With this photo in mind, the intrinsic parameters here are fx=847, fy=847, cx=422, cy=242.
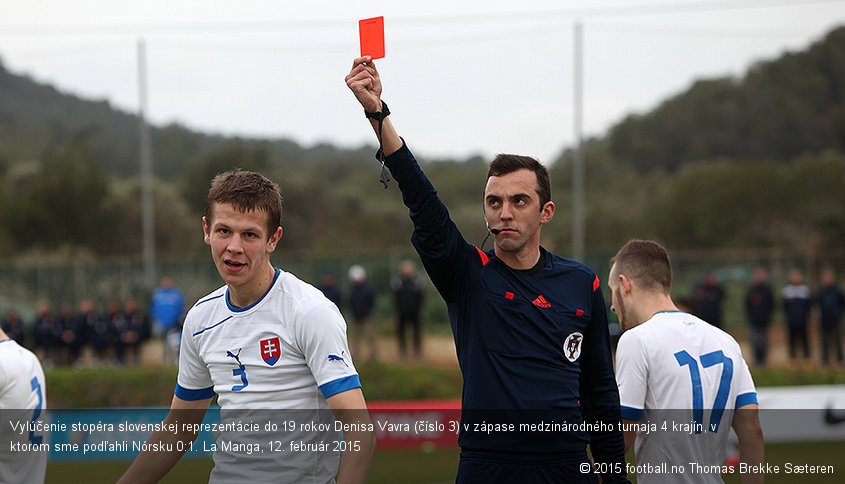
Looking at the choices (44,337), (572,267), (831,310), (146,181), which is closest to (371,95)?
(572,267)

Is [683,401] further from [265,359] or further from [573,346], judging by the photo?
[265,359]

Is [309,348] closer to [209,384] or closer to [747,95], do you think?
[209,384]

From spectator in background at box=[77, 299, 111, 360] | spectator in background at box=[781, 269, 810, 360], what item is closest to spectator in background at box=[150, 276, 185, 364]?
spectator in background at box=[77, 299, 111, 360]

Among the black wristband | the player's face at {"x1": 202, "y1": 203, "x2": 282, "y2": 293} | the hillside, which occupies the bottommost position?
the player's face at {"x1": 202, "y1": 203, "x2": 282, "y2": 293}

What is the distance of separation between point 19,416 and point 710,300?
1550 cm

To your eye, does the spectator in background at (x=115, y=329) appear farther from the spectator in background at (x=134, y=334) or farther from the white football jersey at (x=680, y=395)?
the white football jersey at (x=680, y=395)

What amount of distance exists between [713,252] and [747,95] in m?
8.15

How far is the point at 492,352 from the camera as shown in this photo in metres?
3.55

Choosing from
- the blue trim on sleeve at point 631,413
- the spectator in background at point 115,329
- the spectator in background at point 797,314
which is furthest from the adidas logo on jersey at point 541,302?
the spectator in background at point 115,329

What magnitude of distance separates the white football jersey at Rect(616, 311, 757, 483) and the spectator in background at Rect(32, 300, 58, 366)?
60.0ft

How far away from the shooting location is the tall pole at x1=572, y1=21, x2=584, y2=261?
18.0 metres

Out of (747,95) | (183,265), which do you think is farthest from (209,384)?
(747,95)

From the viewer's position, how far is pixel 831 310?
671 inches

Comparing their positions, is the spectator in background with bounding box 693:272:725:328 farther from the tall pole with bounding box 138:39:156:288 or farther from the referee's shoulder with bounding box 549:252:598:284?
the referee's shoulder with bounding box 549:252:598:284
